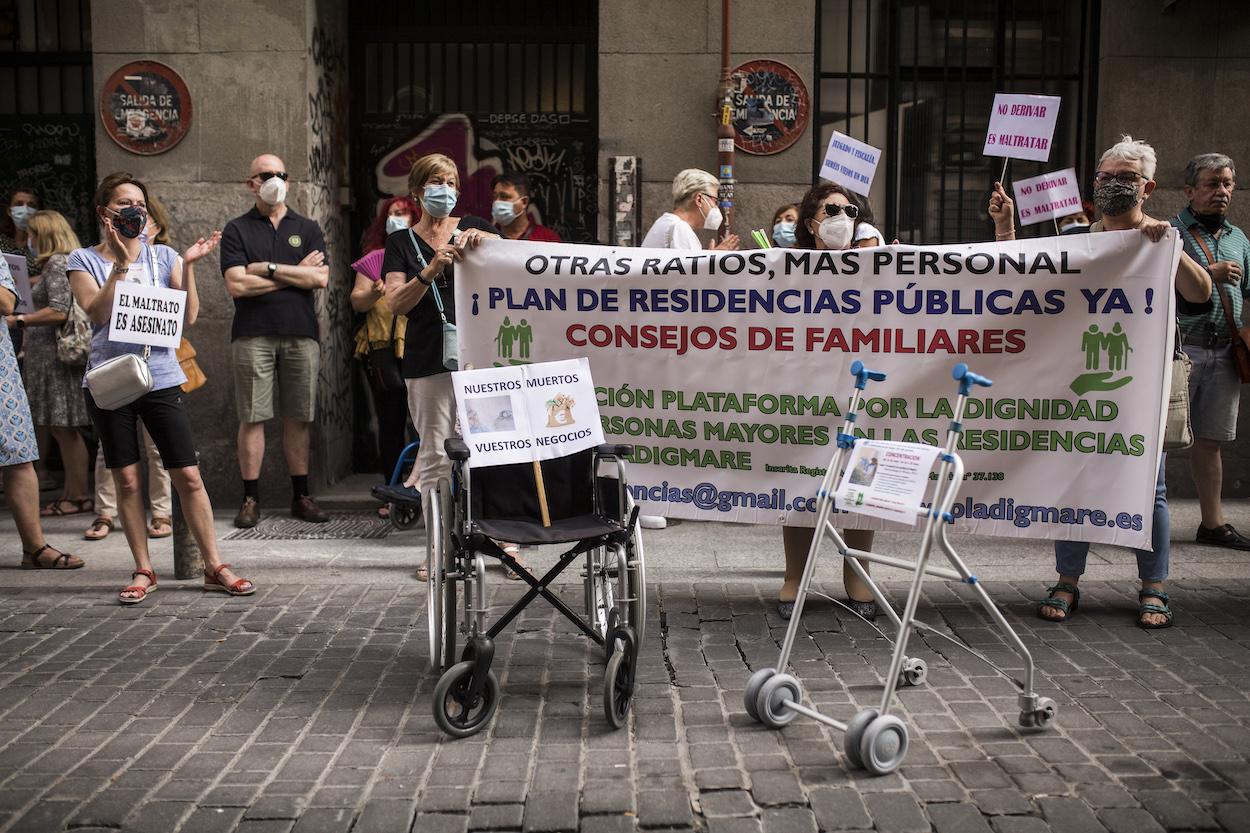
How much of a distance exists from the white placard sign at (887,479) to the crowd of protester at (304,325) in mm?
1719

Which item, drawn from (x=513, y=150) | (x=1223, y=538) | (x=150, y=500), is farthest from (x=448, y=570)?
(x=513, y=150)

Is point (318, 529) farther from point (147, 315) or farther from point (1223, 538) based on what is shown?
point (1223, 538)

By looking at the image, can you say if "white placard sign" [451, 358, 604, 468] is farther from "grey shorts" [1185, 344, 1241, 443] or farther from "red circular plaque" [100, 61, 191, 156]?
"red circular plaque" [100, 61, 191, 156]

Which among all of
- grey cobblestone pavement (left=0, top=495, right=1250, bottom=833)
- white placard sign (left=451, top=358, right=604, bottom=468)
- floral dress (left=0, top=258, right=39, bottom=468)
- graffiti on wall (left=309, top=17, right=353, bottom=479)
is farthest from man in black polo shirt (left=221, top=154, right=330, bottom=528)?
white placard sign (left=451, top=358, right=604, bottom=468)

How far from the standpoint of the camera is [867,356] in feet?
18.6

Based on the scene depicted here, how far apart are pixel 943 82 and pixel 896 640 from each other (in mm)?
5844

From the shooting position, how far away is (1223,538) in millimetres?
7180

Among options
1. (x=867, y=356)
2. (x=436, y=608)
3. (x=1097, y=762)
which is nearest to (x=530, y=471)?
(x=436, y=608)

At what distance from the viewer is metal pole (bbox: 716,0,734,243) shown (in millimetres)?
8227

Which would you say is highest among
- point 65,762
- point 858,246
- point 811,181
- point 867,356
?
point 811,181

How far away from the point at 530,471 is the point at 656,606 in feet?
4.29

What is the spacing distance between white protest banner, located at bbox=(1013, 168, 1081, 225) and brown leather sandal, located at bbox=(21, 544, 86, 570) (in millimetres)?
5512

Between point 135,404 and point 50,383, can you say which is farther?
point 50,383

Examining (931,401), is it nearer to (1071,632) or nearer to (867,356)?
(867,356)
